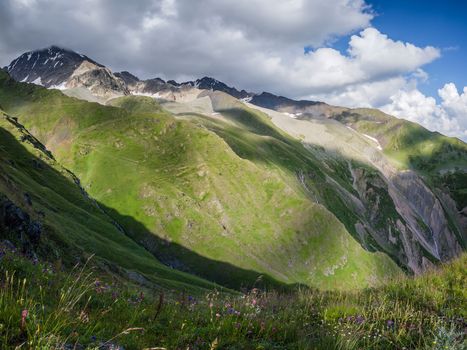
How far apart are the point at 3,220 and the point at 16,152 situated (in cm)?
8510

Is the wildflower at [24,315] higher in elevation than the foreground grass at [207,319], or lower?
higher

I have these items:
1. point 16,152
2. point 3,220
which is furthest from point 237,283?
point 3,220

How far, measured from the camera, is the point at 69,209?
271 feet

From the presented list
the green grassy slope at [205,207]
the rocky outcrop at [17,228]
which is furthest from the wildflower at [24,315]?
the green grassy slope at [205,207]

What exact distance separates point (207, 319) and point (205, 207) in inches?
5781

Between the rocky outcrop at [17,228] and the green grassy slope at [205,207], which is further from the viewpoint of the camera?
the green grassy slope at [205,207]

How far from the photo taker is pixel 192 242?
139 metres

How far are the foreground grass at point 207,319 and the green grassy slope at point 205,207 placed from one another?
115973 millimetres

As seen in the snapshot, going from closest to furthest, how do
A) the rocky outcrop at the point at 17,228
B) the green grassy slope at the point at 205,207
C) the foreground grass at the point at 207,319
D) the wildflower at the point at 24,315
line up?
the wildflower at the point at 24,315
the foreground grass at the point at 207,319
the rocky outcrop at the point at 17,228
the green grassy slope at the point at 205,207

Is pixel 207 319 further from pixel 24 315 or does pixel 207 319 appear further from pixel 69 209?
pixel 69 209

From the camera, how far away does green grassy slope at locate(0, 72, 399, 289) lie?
5404 inches

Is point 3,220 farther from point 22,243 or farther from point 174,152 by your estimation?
point 174,152

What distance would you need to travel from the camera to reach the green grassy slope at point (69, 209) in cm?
6600

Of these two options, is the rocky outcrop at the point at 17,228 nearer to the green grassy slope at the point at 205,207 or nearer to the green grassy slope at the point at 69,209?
the green grassy slope at the point at 69,209
